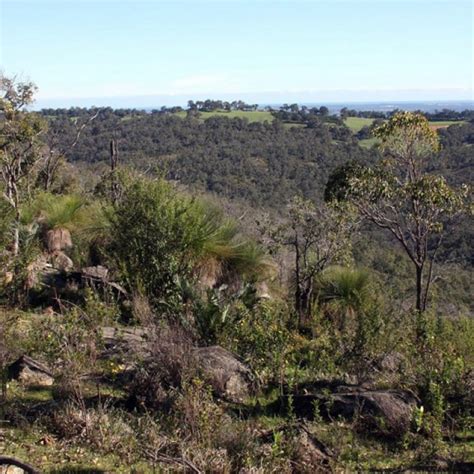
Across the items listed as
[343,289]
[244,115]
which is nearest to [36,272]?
[343,289]

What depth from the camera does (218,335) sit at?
630 cm

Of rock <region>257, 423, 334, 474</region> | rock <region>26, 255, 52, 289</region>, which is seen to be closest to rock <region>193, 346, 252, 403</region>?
rock <region>257, 423, 334, 474</region>

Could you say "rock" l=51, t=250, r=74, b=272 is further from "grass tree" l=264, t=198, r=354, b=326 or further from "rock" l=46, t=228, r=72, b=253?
"grass tree" l=264, t=198, r=354, b=326

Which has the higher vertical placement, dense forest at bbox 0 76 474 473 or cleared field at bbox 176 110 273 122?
cleared field at bbox 176 110 273 122

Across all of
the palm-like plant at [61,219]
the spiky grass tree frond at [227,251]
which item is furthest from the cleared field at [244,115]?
the spiky grass tree frond at [227,251]

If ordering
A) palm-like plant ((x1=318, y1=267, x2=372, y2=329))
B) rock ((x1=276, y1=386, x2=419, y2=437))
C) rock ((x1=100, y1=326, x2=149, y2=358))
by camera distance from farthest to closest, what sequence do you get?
palm-like plant ((x1=318, y1=267, x2=372, y2=329)) < rock ((x1=100, y1=326, x2=149, y2=358)) < rock ((x1=276, y1=386, x2=419, y2=437))

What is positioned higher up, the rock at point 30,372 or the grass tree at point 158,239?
the grass tree at point 158,239

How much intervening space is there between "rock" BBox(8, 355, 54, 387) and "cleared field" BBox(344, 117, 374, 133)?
182 ft

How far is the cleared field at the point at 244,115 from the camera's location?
69438 millimetres

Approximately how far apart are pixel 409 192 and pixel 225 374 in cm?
565

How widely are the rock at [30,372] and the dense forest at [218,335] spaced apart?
1 cm

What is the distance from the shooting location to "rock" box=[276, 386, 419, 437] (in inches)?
181

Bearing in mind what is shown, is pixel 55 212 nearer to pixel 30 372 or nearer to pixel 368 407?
pixel 30 372

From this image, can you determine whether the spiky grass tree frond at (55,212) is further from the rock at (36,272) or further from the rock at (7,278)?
the rock at (7,278)
